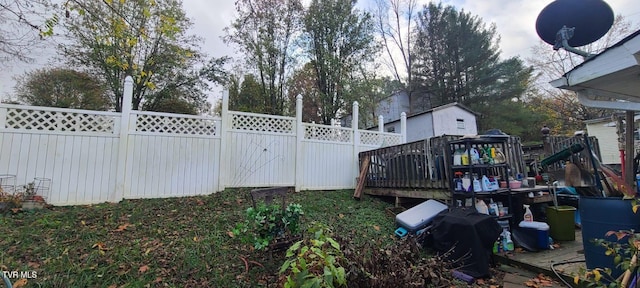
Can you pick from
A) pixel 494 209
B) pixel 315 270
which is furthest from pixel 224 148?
pixel 494 209

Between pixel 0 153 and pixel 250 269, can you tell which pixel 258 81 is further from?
pixel 250 269

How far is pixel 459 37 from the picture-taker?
657 inches

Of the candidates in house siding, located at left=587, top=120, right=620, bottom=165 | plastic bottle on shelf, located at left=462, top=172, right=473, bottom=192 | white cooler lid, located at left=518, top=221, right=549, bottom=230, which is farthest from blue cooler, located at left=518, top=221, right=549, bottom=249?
house siding, located at left=587, top=120, right=620, bottom=165

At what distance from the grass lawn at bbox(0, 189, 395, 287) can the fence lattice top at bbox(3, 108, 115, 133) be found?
1.33 metres

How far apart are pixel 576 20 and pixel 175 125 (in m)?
5.78

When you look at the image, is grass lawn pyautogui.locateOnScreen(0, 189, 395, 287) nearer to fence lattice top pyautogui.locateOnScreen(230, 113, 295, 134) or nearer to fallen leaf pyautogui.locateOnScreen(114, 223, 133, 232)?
fallen leaf pyautogui.locateOnScreen(114, 223, 133, 232)

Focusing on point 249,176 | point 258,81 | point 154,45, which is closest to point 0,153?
point 249,176

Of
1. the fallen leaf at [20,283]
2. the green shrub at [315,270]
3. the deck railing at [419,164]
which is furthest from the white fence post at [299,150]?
the fallen leaf at [20,283]

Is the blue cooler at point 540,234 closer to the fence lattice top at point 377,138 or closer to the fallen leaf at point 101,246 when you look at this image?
the fence lattice top at point 377,138

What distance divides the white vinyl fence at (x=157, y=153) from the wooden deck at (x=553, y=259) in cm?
384

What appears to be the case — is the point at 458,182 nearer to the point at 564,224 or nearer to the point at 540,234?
the point at 540,234

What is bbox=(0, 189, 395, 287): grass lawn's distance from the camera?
99.6 inches

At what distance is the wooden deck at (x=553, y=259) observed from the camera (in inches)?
111

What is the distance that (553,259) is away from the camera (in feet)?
10.3
